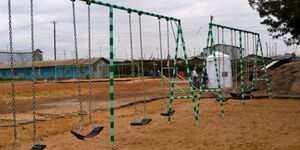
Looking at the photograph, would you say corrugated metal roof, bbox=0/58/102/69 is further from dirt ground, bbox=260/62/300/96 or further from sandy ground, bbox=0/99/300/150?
sandy ground, bbox=0/99/300/150

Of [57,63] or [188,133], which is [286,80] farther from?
[57,63]

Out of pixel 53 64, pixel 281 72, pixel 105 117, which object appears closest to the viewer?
pixel 105 117

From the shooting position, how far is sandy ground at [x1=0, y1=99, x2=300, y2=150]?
688 cm

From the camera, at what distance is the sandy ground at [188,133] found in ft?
22.6

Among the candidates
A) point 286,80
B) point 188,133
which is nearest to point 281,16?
point 286,80

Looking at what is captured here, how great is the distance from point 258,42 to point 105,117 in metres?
7.24

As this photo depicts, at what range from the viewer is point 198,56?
6047 cm

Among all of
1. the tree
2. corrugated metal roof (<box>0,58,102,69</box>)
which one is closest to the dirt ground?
the tree

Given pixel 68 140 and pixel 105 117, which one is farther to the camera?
pixel 105 117

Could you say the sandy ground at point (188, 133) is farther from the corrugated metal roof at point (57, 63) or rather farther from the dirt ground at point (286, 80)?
the corrugated metal roof at point (57, 63)

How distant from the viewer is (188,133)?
27.0 ft

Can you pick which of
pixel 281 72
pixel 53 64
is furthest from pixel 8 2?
pixel 53 64

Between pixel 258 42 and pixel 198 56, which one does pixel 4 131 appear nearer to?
pixel 258 42

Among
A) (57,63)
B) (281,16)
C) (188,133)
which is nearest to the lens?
(188,133)
